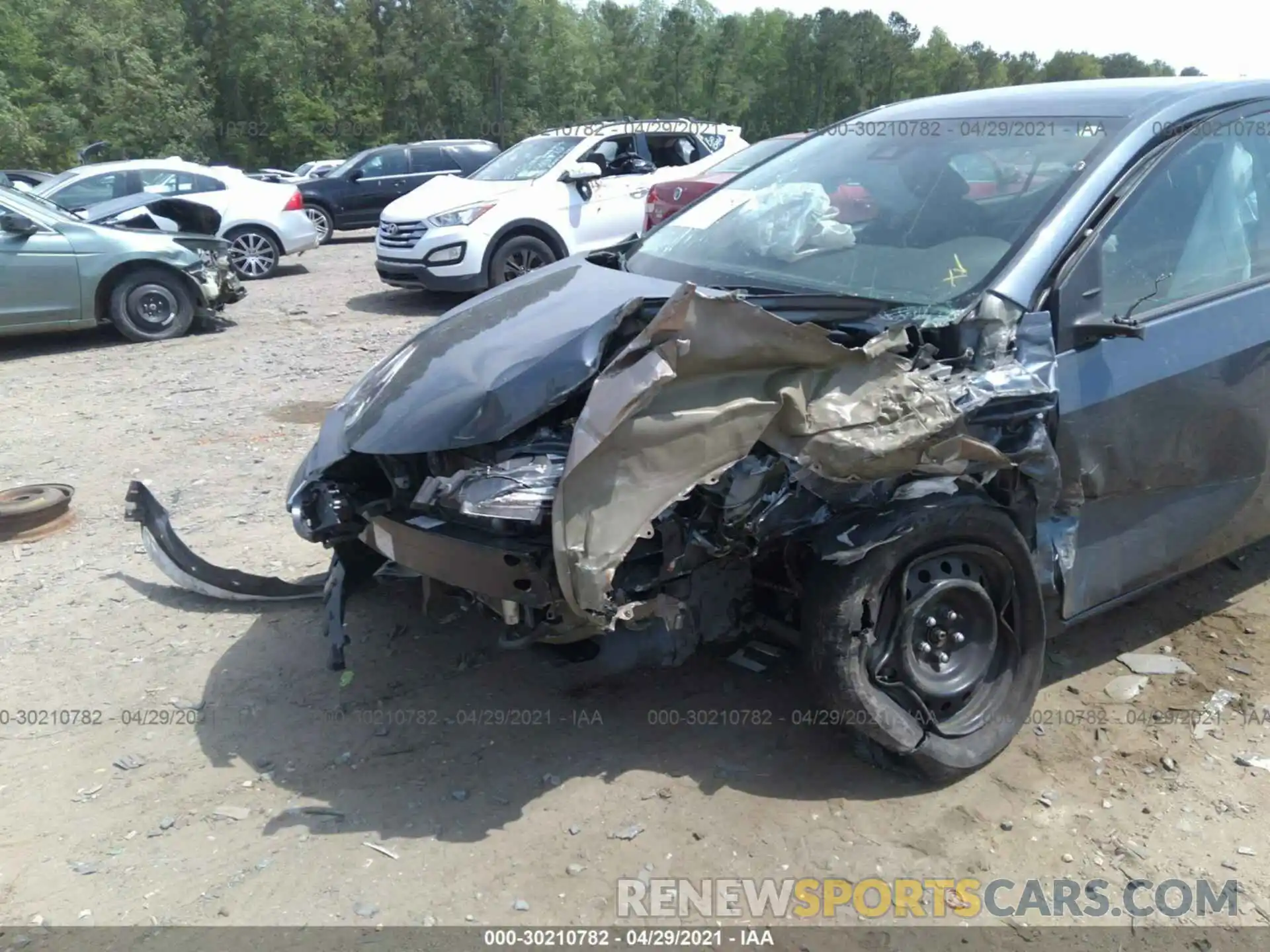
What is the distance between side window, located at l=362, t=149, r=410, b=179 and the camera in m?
18.1

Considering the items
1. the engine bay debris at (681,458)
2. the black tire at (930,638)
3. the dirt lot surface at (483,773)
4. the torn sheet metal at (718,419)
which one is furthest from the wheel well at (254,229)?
the black tire at (930,638)

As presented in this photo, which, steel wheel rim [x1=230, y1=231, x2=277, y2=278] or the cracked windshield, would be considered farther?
steel wheel rim [x1=230, y1=231, x2=277, y2=278]

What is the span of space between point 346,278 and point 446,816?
473 inches

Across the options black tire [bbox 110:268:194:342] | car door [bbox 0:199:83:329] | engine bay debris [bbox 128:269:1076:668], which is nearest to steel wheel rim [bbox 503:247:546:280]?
black tire [bbox 110:268:194:342]

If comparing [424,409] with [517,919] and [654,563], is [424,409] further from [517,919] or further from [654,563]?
[517,919]

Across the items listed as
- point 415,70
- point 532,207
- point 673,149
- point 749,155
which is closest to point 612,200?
point 532,207

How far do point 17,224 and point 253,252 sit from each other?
499 cm

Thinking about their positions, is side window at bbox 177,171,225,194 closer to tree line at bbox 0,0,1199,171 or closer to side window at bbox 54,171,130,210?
side window at bbox 54,171,130,210

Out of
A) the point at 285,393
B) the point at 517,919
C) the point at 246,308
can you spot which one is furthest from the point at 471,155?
the point at 517,919

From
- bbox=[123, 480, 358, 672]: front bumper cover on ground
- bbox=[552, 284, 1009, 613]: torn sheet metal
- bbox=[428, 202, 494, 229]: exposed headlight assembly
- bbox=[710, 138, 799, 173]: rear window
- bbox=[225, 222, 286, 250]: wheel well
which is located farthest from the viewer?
bbox=[225, 222, 286, 250]: wheel well

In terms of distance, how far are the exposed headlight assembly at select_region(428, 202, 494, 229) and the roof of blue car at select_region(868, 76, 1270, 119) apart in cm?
706

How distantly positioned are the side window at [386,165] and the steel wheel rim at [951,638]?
1712cm

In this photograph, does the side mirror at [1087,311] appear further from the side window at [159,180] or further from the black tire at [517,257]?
the side window at [159,180]

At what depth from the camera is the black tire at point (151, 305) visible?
960 cm
